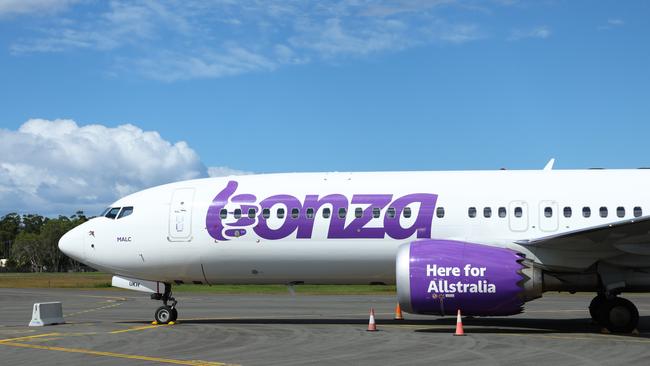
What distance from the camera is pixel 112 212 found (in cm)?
1944

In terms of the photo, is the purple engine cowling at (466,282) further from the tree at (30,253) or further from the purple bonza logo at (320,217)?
the tree at (30,253)

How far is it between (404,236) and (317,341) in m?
3.75

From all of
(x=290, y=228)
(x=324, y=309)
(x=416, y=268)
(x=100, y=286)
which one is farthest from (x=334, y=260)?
(x=100, y=286)

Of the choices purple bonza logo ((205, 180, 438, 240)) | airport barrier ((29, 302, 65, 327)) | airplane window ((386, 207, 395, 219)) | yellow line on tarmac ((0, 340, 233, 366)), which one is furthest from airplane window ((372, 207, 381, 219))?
airport barrier ((29, 302, 65, 327))

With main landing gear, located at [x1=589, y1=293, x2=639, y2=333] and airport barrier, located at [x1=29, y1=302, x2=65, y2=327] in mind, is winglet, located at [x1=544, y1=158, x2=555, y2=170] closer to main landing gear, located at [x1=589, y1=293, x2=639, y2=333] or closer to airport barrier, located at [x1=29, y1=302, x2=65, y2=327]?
main landing gear, located at [x1=589, y1=293, x2=639, y2=333]

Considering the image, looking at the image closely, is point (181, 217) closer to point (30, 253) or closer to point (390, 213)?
point (390, 213)

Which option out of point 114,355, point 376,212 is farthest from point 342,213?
point 114,355

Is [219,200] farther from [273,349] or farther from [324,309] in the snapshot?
[324,309]

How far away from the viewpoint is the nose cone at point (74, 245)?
62.6ft

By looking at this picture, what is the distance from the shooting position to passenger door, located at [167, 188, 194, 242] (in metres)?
18.7

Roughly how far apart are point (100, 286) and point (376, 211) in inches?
1549

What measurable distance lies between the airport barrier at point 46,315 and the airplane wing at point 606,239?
41.4ft

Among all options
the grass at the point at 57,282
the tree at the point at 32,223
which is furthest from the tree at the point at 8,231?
the grass at the point at 57,282

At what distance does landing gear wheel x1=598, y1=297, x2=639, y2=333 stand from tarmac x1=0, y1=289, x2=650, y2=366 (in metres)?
0.38
